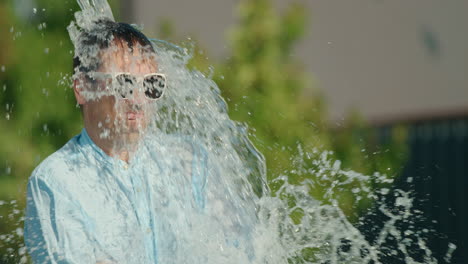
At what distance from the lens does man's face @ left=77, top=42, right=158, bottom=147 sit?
2324mm

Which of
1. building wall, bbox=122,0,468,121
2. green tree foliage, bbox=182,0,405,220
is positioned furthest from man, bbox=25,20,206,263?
building wall, bbox=122,0,468,121

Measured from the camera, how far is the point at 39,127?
4406mm

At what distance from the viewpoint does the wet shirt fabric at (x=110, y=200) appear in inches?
82.3

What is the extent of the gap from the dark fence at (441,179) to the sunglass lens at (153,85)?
4.77 m

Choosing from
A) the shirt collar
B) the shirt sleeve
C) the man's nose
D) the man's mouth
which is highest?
the man's nose

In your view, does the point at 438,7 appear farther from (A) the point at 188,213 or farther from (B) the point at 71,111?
(A) the point at 188,213

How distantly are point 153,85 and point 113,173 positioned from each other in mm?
329

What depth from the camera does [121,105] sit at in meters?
2.34

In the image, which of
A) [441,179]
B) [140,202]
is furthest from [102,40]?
[441,179]

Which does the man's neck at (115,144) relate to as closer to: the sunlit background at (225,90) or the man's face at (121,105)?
the man's face at (121,105)

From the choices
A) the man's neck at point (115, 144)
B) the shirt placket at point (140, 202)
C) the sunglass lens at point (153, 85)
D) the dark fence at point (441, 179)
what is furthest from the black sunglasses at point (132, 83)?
the dark fence at point (441, 179)

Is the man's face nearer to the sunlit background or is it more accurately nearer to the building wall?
the sunlit background

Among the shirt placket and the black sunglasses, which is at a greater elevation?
the black sunglasses

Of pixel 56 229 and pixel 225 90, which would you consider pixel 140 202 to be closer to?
pixel 56 229
